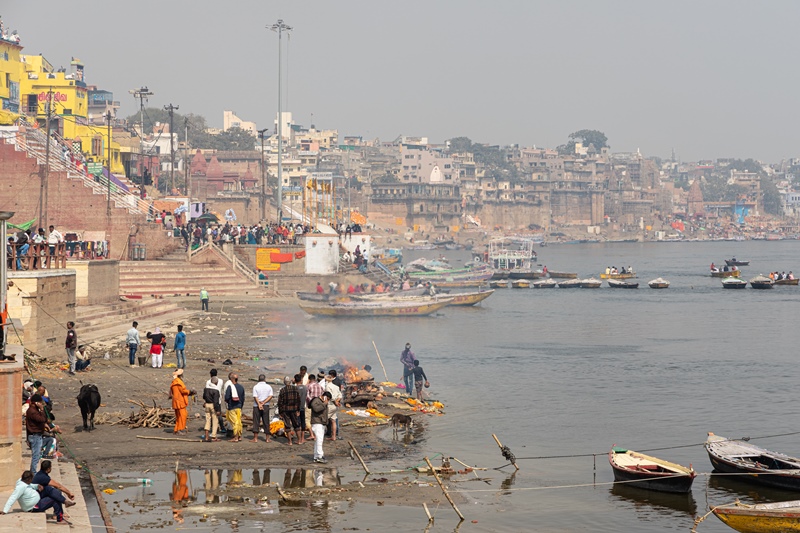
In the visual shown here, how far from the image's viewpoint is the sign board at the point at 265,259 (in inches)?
2034

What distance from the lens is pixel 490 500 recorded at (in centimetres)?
1686

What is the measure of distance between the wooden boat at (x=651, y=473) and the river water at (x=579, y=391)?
0.70 feet

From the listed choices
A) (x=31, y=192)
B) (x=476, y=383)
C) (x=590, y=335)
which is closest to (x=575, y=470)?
(x=476, y=383)

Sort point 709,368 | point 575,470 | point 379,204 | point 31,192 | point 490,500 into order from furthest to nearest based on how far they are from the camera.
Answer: point 379,204 → point 31,192 → point 709,368 → point 575,470 → point 490,500

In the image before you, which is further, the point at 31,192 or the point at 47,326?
the point at 31,192

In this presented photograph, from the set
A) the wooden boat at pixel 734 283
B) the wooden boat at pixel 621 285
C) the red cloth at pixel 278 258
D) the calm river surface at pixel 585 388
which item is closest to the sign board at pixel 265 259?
the red cloth at pixel 278 258

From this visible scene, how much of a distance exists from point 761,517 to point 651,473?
8.74 ft

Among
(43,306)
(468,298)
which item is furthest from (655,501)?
(468,298)

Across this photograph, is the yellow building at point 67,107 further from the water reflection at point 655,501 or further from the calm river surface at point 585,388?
the water reflection at point 655,501

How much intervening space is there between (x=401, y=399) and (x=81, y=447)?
29.4 ft

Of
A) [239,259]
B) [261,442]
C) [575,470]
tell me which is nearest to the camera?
[261,442]

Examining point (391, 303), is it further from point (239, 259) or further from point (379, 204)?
point (379, 204)

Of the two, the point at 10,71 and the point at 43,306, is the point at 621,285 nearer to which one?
the point at 10,71

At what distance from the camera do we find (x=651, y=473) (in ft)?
58.9
